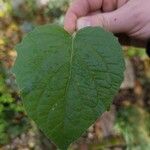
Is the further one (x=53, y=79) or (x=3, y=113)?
(x=3, y=113)

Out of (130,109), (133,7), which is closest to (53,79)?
(133,7)

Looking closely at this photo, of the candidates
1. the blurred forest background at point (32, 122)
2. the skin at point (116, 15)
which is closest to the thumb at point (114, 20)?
the skin at point (116, 15)

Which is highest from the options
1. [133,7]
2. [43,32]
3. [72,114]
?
[43,32]

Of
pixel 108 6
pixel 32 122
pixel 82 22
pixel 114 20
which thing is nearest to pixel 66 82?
pixel 82 22

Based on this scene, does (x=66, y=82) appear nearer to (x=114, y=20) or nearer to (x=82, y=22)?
(x=82, y=22)

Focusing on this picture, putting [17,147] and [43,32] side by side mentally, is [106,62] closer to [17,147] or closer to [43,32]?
[43,32]

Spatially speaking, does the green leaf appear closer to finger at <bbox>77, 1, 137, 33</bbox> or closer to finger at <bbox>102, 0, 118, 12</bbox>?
finger at <bbox>77, 1, 137, 33</bbox>
